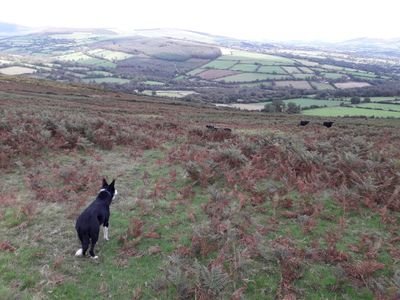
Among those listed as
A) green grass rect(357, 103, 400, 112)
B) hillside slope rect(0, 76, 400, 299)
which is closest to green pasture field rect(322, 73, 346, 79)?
green grass rect(357, 103, 400, 112)

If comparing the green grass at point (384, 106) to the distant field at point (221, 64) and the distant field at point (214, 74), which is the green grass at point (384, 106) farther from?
the distant field at point (221, 64)

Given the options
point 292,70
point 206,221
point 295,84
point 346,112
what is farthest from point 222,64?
point 206,221

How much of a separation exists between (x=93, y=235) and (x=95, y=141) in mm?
10735

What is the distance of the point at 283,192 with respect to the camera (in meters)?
12.5

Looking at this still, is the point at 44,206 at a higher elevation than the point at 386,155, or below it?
below

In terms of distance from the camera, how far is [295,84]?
5007 inches

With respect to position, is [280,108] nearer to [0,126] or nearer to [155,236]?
[0,126]

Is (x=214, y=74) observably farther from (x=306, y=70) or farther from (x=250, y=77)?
(x=306, y=70)

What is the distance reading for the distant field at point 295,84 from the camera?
12112 cm

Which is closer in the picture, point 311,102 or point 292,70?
point 311,102

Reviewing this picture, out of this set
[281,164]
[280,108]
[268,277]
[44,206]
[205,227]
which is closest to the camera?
[268,277]

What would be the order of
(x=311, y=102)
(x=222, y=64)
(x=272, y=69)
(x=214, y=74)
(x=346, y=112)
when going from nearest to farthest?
(x=346, y=112)
(x=311, y=102)
(x=214, y=74)
(x=272, y=69)
(x=222, y=64)

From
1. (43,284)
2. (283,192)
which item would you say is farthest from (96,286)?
(283,192)

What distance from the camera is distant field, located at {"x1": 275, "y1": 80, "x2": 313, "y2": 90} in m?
121
